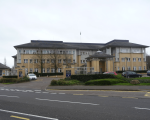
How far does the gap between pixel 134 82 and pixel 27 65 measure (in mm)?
48895

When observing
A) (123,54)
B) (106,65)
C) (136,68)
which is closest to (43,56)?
(106,65)

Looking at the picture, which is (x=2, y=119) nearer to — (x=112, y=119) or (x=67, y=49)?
(x=112, y=119)

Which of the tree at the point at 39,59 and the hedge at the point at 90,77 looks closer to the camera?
the hedge at the point at 90,77

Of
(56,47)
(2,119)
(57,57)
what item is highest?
(56,47)

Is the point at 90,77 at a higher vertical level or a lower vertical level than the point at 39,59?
lower

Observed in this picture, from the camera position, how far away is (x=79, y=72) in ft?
86.9

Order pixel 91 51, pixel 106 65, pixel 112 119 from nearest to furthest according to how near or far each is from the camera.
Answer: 1. pixel 112 119
2. pixel 106 65
3. pixel 91 51

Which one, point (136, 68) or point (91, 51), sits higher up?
point (91, 51)

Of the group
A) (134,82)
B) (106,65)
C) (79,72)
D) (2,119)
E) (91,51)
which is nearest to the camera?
(2,119)

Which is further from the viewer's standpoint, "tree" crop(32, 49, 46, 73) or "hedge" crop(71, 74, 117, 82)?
"tree" crop(32, 49, 46, 73)

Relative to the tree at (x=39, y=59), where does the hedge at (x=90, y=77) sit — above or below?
below

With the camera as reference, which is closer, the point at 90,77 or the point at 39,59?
the point at 90,77

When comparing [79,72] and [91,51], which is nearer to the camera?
[79,72]

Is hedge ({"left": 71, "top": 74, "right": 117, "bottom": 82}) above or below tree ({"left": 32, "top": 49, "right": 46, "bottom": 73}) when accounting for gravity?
below
